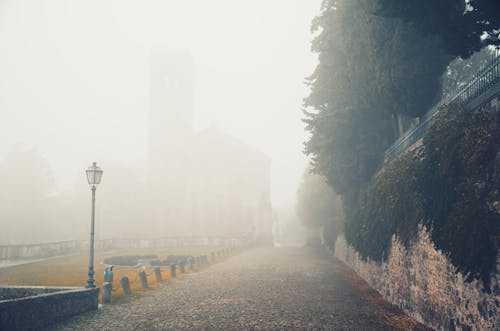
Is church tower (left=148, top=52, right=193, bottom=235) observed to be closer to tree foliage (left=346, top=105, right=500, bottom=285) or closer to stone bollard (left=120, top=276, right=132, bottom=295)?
stone bollard (left=120, top=276, right=132, bottom=295)

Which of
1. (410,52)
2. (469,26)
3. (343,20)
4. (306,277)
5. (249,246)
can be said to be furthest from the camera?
(249,246)

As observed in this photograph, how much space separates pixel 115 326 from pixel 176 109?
2653 inches

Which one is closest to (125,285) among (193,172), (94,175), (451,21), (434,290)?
(94,175)

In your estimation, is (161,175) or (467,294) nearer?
(467,294)

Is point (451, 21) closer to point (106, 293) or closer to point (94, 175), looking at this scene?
point (94, 175)

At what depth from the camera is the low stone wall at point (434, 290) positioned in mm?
6512

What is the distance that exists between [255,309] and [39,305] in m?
5.42

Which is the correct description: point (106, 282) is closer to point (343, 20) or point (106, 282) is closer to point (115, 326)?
point (115, 326)

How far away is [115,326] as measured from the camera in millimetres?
9078

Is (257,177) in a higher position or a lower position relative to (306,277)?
higher

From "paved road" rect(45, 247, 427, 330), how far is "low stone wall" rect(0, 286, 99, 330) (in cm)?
39

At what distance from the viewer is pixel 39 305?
29.5 ft

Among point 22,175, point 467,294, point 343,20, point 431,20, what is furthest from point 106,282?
point 22,175

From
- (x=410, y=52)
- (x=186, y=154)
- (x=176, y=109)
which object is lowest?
(x=410, y=52)
